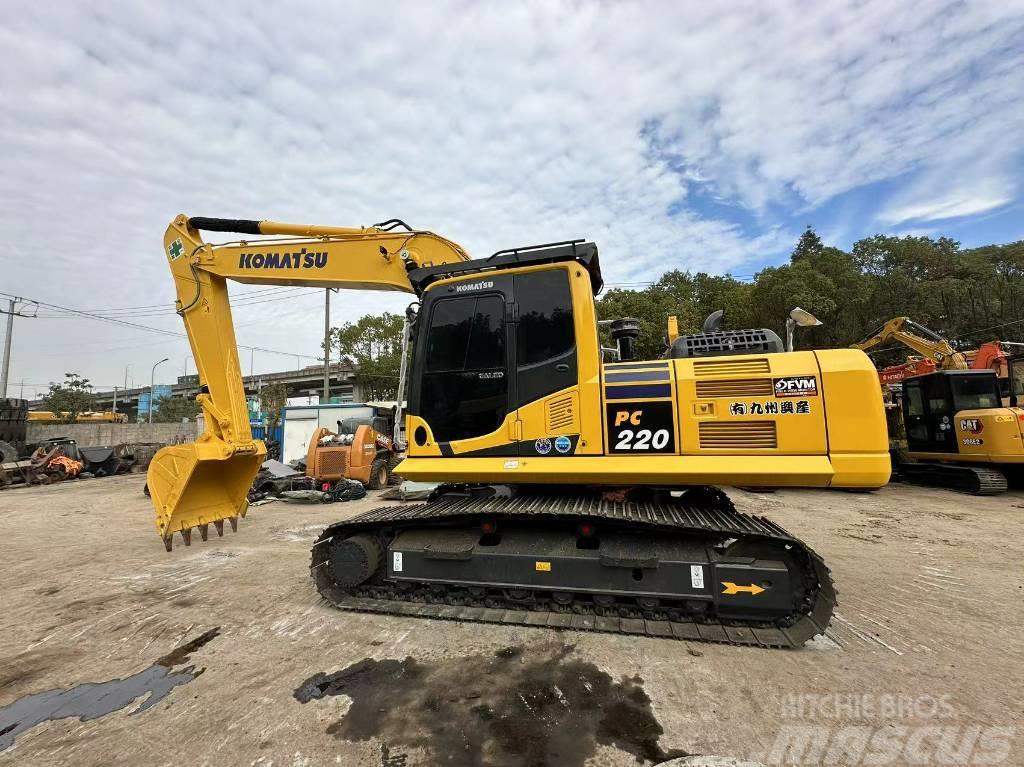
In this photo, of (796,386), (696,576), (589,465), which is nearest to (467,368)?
(589,465)

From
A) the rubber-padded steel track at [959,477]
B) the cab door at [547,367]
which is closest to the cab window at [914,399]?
the rubber-padded steel track at [959,477]

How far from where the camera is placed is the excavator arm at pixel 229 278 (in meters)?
5.26

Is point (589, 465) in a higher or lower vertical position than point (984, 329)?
lower

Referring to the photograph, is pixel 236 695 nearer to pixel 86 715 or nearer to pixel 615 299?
pixel 86 715

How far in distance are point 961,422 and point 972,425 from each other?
248mm

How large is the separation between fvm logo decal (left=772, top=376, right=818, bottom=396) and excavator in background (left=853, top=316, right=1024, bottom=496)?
10.7m

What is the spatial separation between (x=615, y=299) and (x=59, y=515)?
20.5 meters

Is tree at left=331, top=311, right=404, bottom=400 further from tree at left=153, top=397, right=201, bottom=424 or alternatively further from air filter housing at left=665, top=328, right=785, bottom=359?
air filter housing at left=665, top=328, right=785, bottom=359

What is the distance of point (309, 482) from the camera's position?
11625 mm

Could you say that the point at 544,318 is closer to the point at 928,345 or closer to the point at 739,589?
the point at 739,589

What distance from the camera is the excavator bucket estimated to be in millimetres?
5844

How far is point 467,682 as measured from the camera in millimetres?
3152

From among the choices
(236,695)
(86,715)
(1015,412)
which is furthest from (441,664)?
(1015,412)

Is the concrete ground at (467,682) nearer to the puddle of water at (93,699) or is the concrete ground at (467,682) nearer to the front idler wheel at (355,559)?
the puddle of water at (93,699)
